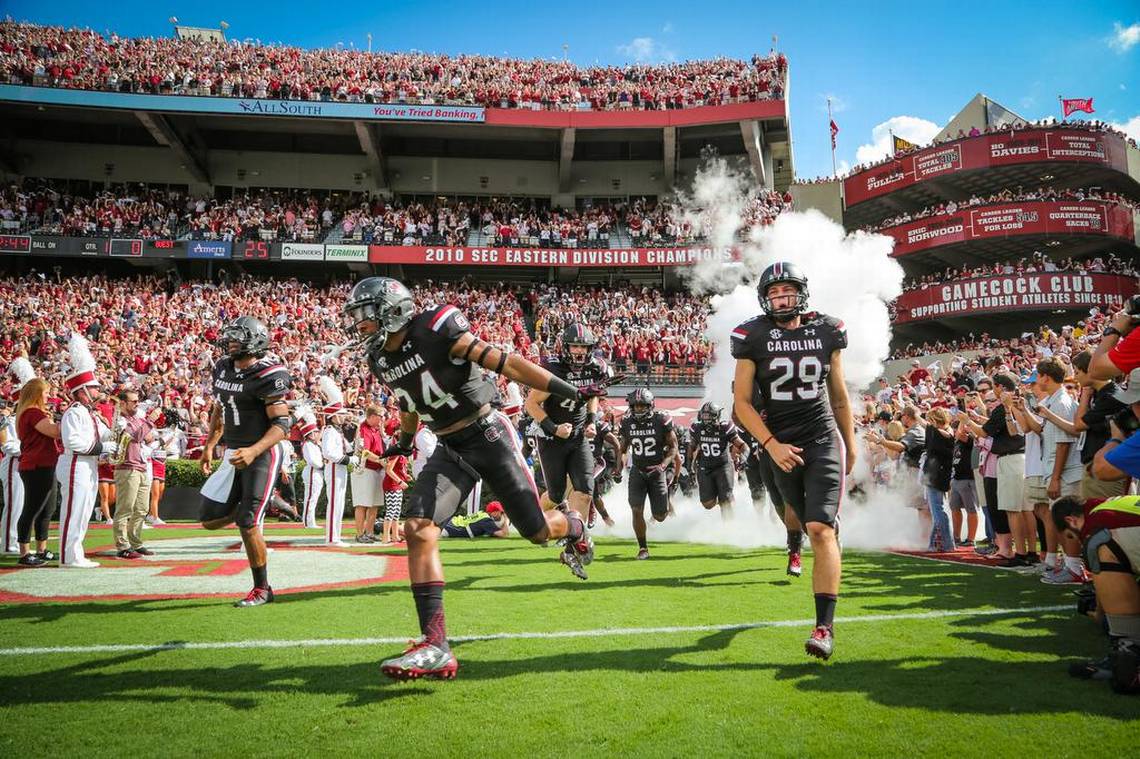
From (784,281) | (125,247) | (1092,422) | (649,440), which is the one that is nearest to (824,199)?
(649,440)

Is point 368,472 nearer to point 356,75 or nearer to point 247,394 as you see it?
point 247,394

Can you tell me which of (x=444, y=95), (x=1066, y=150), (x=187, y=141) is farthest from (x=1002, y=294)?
(x=187, y=141)

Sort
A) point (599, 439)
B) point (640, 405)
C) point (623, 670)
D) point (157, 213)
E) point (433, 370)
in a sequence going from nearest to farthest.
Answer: point (623, 670) < point (433, 370) < point (640, 405) < point (599, 439) < point (157, 213)

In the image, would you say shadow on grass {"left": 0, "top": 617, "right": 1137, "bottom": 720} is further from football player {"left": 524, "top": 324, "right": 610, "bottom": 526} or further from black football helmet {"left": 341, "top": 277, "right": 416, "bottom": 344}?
football player {"left": 524, "top": 324, "right": 610, "bottom": 526}

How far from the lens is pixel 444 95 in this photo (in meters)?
36.8

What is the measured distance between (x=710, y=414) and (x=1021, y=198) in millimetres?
29487

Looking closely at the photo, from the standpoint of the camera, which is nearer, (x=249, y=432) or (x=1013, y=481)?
(x=249, y=432)

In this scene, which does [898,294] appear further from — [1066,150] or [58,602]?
[58,602]

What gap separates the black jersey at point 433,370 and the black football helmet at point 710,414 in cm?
757

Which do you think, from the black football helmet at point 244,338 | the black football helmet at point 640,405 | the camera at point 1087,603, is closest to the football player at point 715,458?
the black football helmet at point 640,405

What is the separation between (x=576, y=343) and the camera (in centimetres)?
830

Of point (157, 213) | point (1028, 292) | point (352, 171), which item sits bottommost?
point (1028, 292)

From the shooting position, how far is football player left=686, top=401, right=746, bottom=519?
11655 mm

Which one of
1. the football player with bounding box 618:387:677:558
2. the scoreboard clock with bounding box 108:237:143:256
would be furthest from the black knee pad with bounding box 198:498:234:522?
the scoreboard clock with bounding box 108:237:143:256
